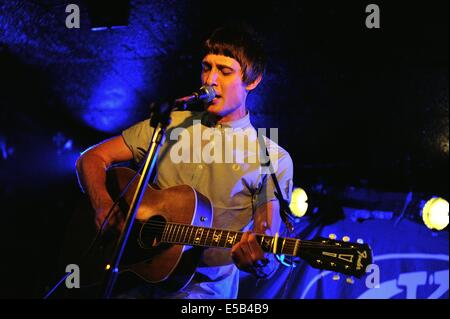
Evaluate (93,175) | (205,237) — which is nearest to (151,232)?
(205,237)

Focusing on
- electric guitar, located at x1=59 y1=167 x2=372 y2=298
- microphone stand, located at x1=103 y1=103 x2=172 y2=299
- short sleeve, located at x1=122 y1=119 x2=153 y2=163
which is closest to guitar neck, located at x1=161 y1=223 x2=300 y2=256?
electric guitar, located at x1=59 y1=167 x2=372 y2=298

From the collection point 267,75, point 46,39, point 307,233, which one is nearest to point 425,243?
point 307,233

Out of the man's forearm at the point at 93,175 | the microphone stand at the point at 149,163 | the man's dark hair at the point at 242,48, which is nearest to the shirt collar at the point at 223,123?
the man's dark hair at the point at 242,48

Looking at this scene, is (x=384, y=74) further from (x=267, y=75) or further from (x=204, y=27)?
(x=204, y=27)

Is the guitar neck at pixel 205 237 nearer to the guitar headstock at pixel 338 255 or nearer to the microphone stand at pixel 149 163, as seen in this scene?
the guitar headstock at pixel 338 255

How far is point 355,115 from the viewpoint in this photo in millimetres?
4961

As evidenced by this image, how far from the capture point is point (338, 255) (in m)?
2.24

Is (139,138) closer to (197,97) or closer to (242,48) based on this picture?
(197,97)

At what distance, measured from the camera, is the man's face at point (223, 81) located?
119 inches

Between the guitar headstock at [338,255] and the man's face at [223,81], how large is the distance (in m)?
1.22

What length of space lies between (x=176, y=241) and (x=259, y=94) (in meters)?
2.42

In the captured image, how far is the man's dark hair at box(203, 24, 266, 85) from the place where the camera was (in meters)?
3.14

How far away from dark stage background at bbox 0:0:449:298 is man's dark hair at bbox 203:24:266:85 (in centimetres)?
41

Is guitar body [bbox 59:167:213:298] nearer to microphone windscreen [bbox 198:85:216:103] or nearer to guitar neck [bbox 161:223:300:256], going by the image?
guitar neck [bbox 161:223:300:256]
